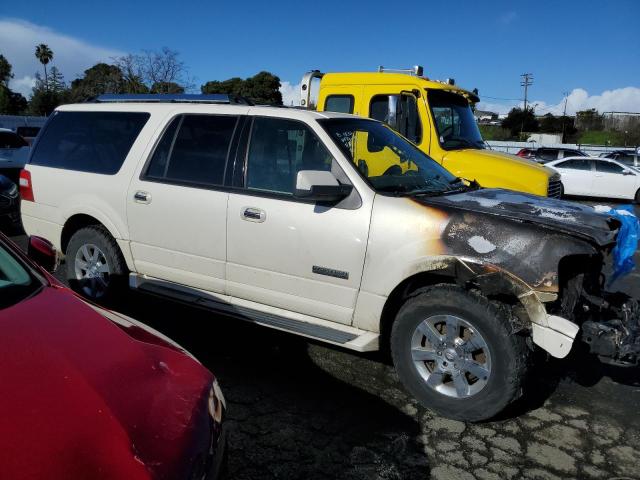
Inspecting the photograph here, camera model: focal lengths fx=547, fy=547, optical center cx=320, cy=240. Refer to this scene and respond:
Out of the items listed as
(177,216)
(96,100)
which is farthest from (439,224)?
(96,100)

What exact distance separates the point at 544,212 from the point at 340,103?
15.6ft

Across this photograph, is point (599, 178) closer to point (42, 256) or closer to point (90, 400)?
point (42, 256)

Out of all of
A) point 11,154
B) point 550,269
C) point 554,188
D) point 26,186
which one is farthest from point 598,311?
point 11,154

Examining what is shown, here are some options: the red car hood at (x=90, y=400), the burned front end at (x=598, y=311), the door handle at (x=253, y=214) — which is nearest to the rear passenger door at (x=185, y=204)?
the door handle at (x=253, y=214)

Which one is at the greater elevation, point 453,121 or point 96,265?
point 453,121

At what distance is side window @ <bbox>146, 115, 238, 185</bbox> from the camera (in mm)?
4379

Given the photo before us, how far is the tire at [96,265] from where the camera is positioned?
4859 millimetres

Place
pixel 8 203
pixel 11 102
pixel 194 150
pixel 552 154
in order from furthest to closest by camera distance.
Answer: pixel 11 102
pixel 552 154
pixel 8 203
pixel 194 150

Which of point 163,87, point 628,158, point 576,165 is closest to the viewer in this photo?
point 576,165

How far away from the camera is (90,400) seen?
1745 mm

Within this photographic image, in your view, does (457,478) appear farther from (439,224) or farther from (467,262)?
(439,224)

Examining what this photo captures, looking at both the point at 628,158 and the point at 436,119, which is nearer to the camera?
the point at 436,119

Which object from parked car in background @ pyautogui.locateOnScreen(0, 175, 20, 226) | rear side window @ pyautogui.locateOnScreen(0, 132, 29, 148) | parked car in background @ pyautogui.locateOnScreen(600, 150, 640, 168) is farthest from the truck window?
parked car in background @ pyautogui.locateOnScreen(600, 150, 640, 168)

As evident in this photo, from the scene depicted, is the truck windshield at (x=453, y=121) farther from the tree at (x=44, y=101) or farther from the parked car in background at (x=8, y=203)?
the tree at (x=44, y=101)
